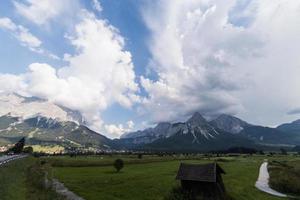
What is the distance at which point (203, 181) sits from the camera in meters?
63.7

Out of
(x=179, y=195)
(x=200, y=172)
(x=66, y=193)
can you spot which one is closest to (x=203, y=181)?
(x=200, y=172)

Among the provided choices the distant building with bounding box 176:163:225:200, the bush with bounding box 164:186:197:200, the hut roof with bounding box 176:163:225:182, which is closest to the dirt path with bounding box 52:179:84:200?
the bush with bounding box 164:186:197:200

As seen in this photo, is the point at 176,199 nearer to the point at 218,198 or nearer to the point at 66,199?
the point at 218,198

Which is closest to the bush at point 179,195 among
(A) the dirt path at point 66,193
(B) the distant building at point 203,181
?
(B) the distant building at point 203,181

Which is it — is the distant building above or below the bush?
above

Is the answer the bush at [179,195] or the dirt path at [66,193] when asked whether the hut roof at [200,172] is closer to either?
the bush at [179,195]

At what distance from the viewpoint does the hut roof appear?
6330 cm

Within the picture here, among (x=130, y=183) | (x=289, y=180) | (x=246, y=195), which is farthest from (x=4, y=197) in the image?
(x=289, y=180)

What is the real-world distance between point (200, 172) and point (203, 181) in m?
2.63

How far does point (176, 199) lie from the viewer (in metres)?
61.3

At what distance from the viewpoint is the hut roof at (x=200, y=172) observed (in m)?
63.3

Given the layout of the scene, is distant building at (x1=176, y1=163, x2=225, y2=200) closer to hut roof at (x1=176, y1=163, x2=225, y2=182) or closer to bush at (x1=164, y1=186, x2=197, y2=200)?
hut roof at (x1=176, y1=163, x2=225, y2=182)

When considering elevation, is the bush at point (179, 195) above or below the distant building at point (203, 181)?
below

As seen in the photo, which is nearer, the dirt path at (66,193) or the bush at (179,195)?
the dirt path at (66,193)
